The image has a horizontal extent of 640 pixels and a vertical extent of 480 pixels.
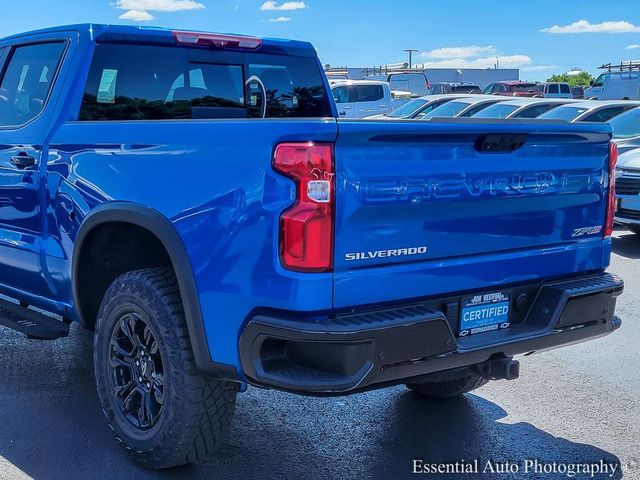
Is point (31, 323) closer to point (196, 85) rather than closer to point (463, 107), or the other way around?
point (196, 85)

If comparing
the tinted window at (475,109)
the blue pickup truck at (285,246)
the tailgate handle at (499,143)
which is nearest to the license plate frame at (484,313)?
the blue pickup truck at (285,246)

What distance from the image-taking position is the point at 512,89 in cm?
4069

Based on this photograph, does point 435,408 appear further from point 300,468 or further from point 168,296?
point 168,296

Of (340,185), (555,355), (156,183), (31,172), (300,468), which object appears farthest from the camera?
(555,355)

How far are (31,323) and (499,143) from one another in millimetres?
2755

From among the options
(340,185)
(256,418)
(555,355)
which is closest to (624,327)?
(555,355)

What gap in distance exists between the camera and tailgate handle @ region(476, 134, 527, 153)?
321 centimetres

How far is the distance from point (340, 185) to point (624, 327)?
4.08m

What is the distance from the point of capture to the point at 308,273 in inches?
112

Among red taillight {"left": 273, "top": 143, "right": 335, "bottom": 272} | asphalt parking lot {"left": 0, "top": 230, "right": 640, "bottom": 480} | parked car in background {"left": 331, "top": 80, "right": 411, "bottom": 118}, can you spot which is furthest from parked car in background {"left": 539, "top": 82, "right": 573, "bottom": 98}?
red taillight {"left": 273, "top": 143, "right": 335, "bottom": 272}

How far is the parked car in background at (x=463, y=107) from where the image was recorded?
16594 mm

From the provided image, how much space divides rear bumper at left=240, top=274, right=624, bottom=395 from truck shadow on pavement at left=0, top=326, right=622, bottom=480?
0.69 meters

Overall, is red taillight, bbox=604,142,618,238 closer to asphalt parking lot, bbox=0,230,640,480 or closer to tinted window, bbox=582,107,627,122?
asphalt parking lot, bbox=0,230,640,480

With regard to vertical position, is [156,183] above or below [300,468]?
above
